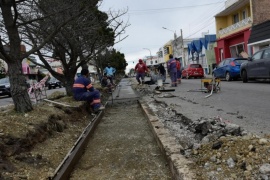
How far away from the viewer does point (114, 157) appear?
5602mm

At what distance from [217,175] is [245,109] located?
6.12 meters

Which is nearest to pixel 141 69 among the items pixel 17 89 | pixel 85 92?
pixel 85 92

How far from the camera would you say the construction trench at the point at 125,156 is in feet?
14.9

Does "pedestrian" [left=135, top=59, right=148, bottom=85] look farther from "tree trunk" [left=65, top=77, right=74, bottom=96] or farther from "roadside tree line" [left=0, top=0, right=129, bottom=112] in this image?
"tree trunk" [left=65, top=77, right=74, bottom=96]

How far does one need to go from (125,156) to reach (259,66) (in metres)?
13.3

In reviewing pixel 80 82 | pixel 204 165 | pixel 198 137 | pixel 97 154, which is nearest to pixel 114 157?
pixel 97 154

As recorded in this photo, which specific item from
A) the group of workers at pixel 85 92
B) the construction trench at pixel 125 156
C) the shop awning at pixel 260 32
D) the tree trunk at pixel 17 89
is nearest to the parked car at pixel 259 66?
the shop awning at pixel 260 32

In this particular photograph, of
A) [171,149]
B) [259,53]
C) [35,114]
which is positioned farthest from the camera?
[259,53]

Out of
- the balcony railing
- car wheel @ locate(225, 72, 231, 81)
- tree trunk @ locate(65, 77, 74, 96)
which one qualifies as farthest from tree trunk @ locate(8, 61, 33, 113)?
the balcony railing

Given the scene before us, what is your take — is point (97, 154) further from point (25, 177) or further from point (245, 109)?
point (245, 109)

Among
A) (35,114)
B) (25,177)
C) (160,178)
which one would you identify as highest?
(35,114)

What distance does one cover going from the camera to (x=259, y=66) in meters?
16.9

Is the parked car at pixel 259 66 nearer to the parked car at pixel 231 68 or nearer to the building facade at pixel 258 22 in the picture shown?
the parked car at pixel 231 68

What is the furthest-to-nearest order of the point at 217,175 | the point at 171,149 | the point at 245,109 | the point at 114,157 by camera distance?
the point at 245,109 → the point at 114,157 → the point at 171,149 → the point at 217,175
